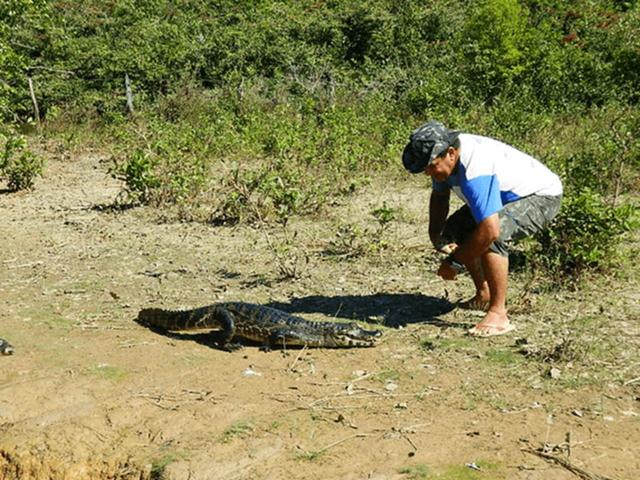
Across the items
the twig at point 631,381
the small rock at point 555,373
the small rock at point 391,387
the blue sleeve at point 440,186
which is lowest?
the small rock at point 391,387

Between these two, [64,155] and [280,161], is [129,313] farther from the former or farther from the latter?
[64,155]

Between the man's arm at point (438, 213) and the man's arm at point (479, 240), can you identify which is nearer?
the man's arm at point (479, 240)

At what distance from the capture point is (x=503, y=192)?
204 inches

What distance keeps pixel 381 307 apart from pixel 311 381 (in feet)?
4.45

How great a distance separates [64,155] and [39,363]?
10343 millimetres

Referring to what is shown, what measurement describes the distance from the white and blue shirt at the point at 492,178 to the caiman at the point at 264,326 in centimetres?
112

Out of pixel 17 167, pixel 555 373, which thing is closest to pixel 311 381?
pixel 555 373

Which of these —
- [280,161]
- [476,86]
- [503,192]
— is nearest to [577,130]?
[476,86]

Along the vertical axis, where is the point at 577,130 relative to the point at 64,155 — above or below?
above

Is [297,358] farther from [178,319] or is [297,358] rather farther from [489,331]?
[489,331]

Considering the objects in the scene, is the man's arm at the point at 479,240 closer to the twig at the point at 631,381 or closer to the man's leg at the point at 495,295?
the man's leg at the point at 495,295

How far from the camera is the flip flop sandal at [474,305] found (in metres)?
5.73

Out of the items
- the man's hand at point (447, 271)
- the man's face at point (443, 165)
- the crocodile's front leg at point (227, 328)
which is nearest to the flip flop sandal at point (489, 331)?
the man's hand at point (447, 271)

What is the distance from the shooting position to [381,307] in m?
6.03
